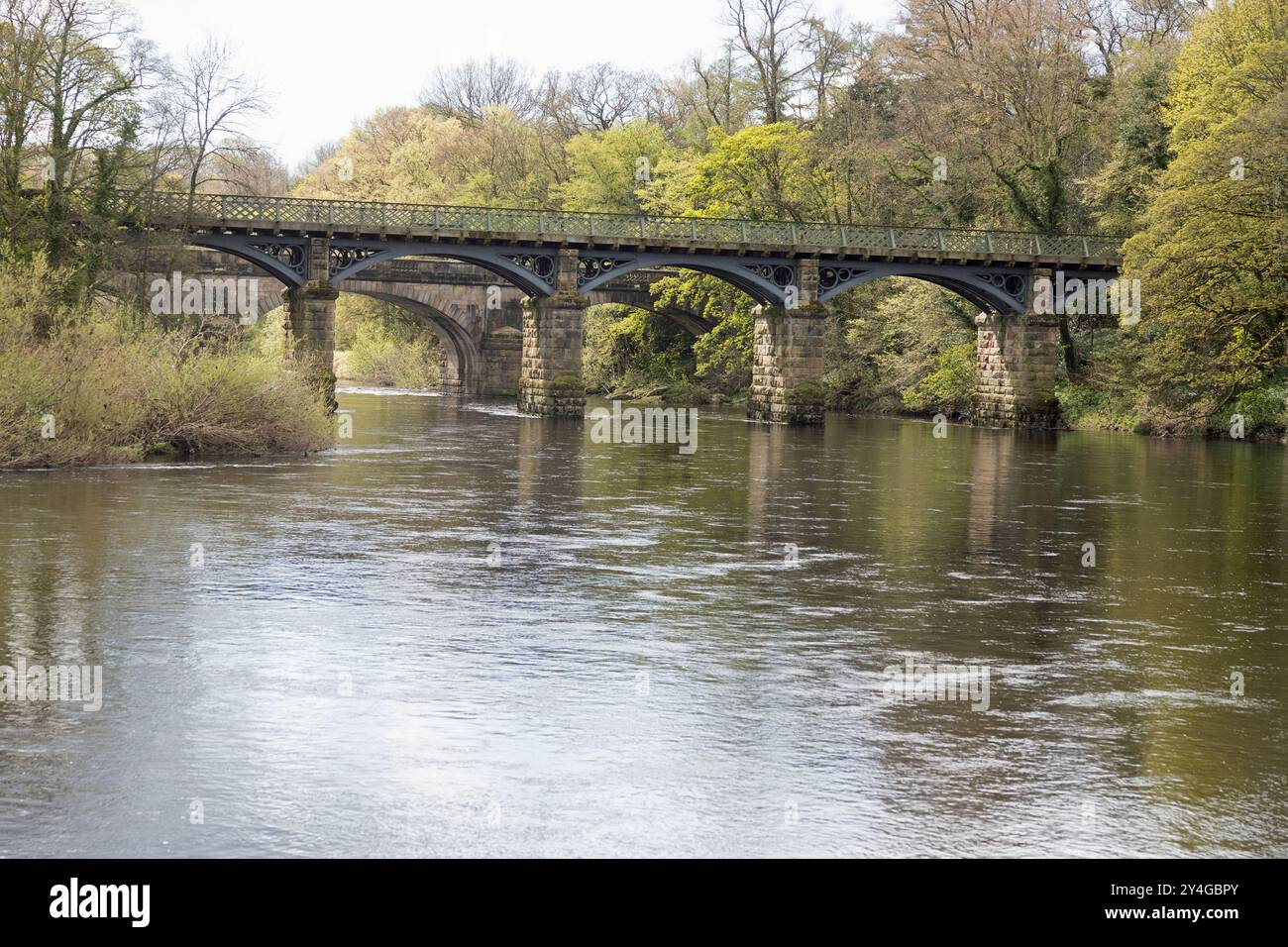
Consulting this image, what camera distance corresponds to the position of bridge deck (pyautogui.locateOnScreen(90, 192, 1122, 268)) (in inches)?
2028

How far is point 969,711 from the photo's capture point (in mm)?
10984

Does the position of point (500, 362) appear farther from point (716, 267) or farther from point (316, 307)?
point (316, 307)

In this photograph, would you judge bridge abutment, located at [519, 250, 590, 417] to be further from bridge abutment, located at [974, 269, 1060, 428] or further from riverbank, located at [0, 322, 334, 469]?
riverbank, located at [0, 322, 334, 469]

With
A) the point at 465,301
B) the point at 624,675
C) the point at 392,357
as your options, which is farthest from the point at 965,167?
the point at 624,675

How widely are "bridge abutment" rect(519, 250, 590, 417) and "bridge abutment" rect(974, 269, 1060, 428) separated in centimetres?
1573

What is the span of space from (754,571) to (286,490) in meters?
10.7

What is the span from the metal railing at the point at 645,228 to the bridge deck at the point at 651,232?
0.12 ft

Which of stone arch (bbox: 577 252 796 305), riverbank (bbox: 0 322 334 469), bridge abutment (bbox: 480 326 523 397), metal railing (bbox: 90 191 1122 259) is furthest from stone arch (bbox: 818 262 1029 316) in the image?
riverbank (bbox: 0 322 334 469)

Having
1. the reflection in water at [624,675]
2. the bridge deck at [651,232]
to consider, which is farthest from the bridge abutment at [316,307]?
the reflection in water at [624,675]

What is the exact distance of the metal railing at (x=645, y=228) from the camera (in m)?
51.6

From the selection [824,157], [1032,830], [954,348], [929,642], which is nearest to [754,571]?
[929,642]
